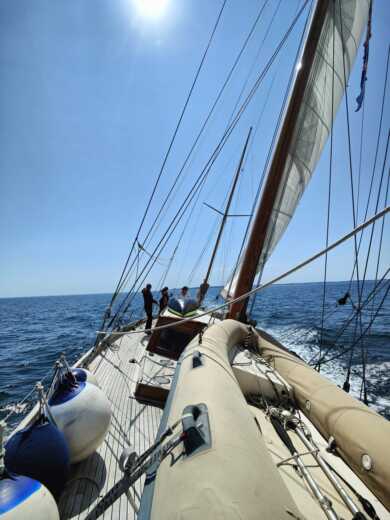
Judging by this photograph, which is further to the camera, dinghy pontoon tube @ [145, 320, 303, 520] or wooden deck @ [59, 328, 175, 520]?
wooden deck @ [59, 328, 175, 520]

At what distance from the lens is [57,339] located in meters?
17.4

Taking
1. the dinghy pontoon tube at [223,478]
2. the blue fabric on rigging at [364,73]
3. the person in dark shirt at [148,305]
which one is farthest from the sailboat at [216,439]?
the person in dark shirt at [148,305]

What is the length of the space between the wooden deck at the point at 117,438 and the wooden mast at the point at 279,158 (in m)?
2.65

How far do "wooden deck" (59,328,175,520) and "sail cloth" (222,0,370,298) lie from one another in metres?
3.35

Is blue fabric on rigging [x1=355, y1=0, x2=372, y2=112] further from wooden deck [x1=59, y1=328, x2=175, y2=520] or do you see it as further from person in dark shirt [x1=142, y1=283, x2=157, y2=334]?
wooden deck [x1=59, y1=328, x2=175, y2=520]

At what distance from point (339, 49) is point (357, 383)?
10505mm

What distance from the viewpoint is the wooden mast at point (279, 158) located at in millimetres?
5160

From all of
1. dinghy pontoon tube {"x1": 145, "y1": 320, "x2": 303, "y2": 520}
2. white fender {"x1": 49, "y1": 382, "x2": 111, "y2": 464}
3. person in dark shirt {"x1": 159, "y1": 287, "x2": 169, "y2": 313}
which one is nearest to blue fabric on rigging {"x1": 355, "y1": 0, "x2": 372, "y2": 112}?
person in dark shirt {"x1": 159, "y1": 287, "x2": 169, "y2": 313}

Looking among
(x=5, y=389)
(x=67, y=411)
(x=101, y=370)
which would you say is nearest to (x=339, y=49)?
(x=67, y=411)

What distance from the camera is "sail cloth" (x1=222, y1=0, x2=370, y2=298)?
6.16m

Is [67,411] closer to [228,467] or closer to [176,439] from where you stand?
[176,439]

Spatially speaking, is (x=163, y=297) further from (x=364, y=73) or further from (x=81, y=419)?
(x=364, y=73)

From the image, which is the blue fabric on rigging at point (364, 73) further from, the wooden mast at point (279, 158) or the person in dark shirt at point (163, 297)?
the person in dark shirt at point (163, 297)

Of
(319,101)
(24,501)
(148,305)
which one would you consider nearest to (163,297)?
(148,305)
